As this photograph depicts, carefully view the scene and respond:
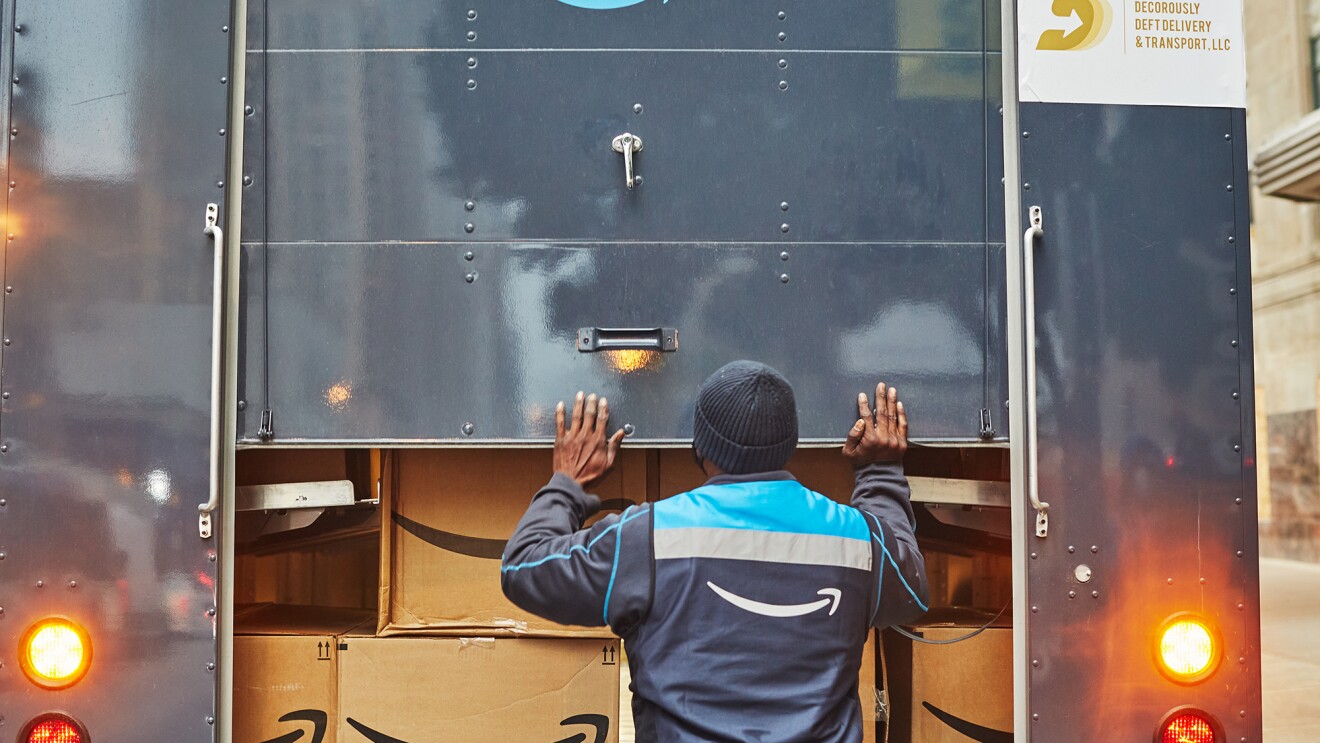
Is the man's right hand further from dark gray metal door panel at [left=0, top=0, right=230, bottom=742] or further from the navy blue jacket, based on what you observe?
dark gray metal door panel at [left=0, top=0, right=230, bottom=742]

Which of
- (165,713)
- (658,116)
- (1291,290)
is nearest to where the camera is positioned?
(165,713)

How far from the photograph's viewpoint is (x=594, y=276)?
7.82 ft

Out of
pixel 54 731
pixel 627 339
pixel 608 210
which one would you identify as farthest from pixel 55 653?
pixel 608 210

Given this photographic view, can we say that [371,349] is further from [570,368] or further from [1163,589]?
[1163,589]

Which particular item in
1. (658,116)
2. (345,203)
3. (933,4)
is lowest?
(345,203)

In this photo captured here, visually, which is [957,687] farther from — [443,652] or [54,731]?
[54,731]

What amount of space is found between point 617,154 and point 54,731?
Answer: 1.69m

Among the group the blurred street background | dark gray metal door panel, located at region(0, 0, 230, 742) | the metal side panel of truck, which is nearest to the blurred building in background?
the blurred street background

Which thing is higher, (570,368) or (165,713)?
(570,368)

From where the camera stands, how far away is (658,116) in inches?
95.2

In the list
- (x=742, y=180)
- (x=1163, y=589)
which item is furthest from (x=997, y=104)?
(x=1163, y=589)

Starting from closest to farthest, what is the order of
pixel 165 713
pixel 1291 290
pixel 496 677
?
1. pixel 165 713
2. pixel 496 677
3. pixel 1291 290

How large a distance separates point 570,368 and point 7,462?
1192 millimetres

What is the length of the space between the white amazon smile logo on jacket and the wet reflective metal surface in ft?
1.48
